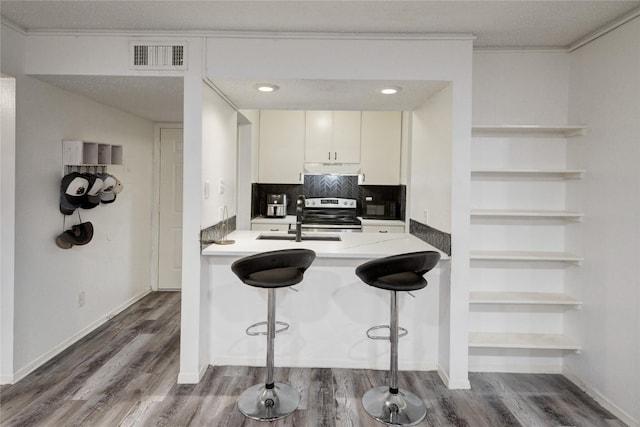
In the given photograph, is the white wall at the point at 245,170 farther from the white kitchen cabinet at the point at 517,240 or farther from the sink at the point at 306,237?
the white kitchen cabinet at the point at 517,240

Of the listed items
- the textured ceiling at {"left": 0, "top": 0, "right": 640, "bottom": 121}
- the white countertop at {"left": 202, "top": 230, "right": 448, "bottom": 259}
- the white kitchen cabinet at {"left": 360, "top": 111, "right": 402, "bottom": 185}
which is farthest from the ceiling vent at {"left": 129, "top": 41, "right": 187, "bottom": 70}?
the white kitchen cabinet at {"left": 360, "top": 111, "right": 402, "bottom": 185}

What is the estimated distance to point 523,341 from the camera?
2.83 m

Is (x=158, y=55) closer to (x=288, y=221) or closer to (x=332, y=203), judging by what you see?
(x=288, y=221)

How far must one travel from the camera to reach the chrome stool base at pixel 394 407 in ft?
7.47

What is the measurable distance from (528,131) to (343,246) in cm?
156

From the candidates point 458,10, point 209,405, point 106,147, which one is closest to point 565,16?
point 458,10

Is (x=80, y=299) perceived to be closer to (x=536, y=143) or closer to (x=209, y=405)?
(x=209, y=405)

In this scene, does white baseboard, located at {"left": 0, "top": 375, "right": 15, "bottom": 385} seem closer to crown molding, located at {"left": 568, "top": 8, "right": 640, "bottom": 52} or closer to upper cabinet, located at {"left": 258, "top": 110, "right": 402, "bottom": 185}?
upper cabinet, located at {"left": 258, "top": 110, "right": 402, "bottom": 185}

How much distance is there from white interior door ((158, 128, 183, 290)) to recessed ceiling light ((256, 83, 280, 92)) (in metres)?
2.26

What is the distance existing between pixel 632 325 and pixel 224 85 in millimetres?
2940

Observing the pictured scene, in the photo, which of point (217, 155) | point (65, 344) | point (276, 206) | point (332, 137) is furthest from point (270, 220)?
point (65, 344)

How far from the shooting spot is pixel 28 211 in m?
2.72

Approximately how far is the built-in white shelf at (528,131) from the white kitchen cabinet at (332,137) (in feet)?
7.44

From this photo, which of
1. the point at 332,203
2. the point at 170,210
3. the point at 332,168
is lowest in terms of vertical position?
the point at 170,210
